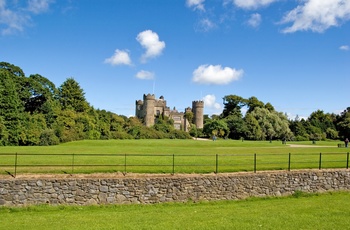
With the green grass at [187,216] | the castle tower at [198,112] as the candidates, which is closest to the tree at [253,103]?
the castle tower at [198,112]

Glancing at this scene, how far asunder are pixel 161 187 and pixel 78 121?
40194 millimetres

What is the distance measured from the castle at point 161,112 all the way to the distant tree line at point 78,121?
75.6ft

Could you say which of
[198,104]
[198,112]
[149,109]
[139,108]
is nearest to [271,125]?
[149,109]

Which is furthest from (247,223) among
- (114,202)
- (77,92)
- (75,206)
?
(77,92)

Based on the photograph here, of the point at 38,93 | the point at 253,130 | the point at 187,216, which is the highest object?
the point at 38,93

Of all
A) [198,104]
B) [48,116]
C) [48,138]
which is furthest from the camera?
[198,104]

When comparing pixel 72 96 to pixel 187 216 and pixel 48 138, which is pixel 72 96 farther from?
pixel 187 216

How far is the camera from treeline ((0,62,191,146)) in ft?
135

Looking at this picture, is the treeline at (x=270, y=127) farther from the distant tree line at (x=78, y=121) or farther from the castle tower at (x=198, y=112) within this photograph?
the castle tower at (x=198, y=112)

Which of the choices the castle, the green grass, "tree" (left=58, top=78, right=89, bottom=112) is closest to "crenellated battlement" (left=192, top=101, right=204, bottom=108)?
the castle

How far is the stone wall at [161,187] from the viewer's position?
14156 millimetres

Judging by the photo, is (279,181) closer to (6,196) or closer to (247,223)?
(247,223)

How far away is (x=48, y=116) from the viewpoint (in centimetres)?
4956

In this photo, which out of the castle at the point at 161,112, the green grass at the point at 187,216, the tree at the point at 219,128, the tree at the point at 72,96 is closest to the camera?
the green grass at the point at 187,216
